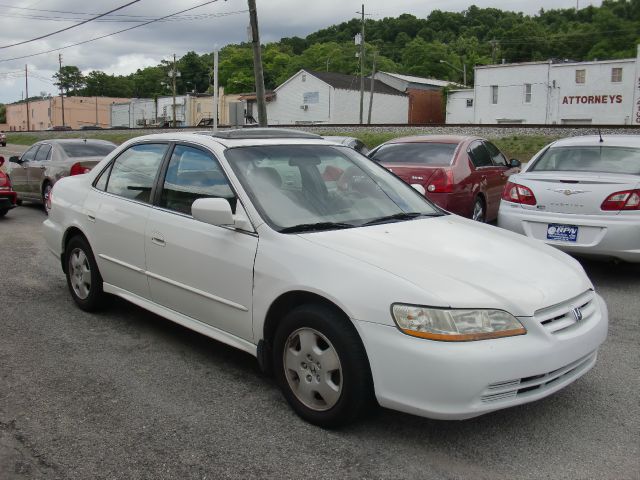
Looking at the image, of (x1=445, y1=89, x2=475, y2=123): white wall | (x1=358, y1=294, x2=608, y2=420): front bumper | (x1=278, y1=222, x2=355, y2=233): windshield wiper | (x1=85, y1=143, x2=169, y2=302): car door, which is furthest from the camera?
(x1=445, y1=89, x2=475, y2=123): white wall

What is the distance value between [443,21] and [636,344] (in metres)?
104

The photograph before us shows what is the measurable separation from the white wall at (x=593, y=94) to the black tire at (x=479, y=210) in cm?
4533

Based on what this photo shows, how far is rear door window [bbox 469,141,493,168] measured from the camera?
9691 mm

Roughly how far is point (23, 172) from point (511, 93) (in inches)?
1920

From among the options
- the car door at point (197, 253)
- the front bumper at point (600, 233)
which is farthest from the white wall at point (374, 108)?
the car door at point (197, 253)

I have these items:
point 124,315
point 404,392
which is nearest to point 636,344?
point 404,392

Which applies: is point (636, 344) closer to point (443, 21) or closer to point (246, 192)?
point (246, 192)

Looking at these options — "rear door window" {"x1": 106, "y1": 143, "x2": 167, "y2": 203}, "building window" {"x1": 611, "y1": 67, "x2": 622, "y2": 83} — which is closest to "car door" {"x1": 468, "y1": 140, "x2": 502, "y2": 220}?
"rear door window" {"x1": 106, "y1": 143, "x2": 167, "y2": 203}

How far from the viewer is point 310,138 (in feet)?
15.9

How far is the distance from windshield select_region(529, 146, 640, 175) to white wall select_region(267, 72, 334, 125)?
2083 inches

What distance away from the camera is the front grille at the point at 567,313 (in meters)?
3.24

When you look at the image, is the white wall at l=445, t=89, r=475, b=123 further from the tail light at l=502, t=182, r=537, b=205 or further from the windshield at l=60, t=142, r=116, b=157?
the tail light at l=502, t=182, r=537, b=205

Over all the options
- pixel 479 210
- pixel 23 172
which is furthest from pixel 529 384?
pixel 23 172

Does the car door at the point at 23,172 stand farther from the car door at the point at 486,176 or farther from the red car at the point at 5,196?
the car door at the point at 486,176
